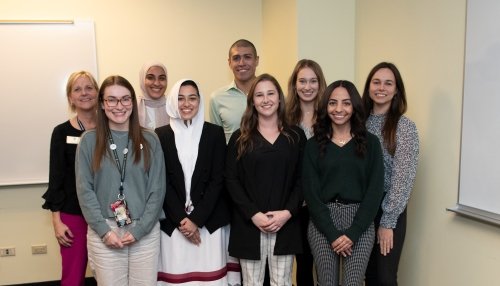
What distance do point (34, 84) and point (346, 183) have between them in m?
2.86

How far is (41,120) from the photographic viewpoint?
320 cm

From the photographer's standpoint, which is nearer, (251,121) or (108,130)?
(108,130)

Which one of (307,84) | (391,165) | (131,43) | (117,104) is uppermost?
(131,43)

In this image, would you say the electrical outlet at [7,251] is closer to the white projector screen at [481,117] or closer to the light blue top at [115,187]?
the light blue top at [115,187]

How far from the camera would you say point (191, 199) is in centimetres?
210

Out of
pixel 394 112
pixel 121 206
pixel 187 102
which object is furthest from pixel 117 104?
pixel 394 112

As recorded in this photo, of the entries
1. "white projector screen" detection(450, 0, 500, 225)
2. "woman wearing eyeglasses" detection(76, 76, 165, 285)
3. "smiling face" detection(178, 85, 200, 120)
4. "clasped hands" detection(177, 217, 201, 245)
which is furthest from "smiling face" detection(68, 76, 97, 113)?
"white projector screen" detection(450, 0, 500, 225)

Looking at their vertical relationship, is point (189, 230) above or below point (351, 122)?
below

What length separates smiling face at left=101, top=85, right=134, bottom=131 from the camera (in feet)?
6.43

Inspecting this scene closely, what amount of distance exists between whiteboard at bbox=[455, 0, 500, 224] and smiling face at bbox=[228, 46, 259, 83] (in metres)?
1.42

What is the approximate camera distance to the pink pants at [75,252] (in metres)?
2.23

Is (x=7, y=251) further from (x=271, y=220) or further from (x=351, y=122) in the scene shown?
(x=351, y=122)

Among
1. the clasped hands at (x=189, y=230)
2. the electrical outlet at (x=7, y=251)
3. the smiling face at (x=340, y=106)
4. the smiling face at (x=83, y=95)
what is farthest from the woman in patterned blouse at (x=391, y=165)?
the electrical outlet at (x=7, y=251)

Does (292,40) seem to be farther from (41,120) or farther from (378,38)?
(41,120)
